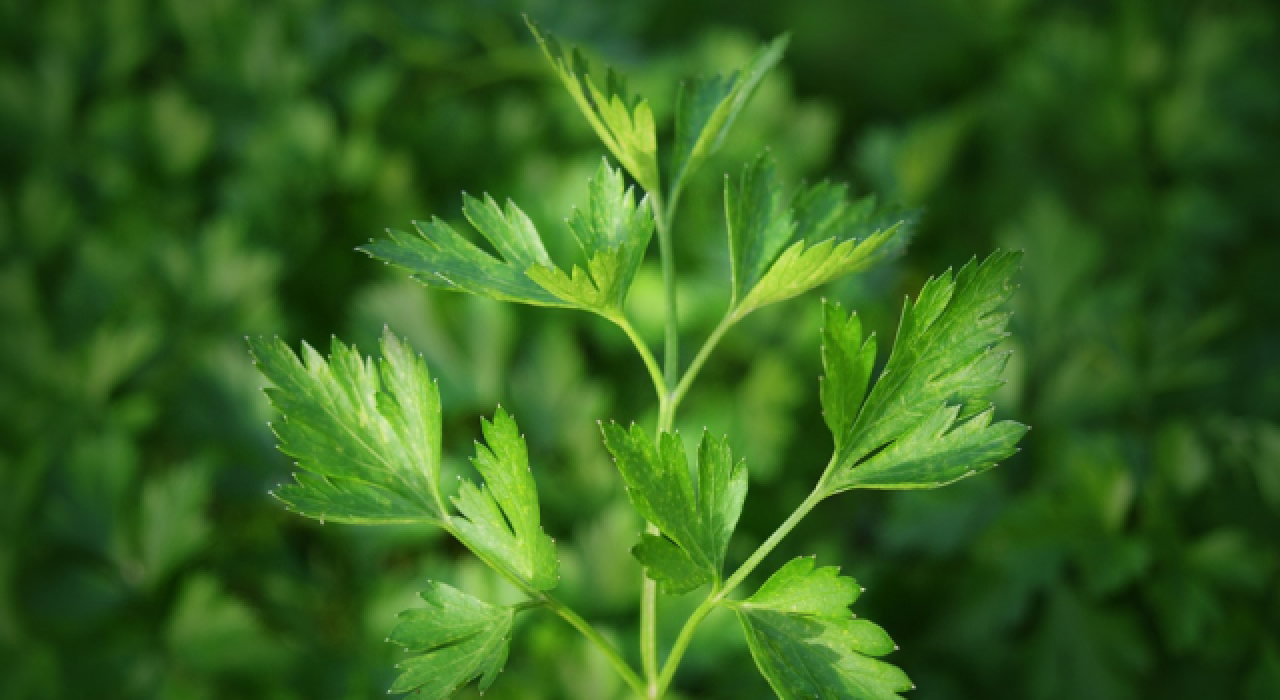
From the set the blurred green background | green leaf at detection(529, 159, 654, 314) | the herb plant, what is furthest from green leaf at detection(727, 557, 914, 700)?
the blurred green background

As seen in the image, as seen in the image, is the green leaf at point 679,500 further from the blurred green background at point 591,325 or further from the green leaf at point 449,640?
the blurred green background at point 591,325

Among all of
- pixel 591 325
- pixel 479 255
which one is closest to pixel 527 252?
pixel 479 255

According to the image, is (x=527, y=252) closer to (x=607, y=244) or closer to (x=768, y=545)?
(x=607, y=244)

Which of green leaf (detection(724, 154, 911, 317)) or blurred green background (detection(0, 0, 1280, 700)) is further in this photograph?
blurred green background (detection(0, 0, 1280, 700))

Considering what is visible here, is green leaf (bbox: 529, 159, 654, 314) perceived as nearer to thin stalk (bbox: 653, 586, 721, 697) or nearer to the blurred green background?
thin stalk (bbox: 653, 586, 721, 697)

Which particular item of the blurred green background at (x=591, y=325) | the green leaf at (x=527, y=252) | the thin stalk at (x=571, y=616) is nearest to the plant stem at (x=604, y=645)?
the thin stalk at (x=571, y=616)

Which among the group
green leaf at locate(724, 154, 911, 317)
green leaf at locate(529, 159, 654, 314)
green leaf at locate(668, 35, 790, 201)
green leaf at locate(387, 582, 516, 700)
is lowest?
green leaf at locate(387, 582, 516, 700)

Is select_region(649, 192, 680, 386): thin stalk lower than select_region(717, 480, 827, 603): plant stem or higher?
higher

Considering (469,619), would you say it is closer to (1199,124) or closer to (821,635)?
(821,635)
